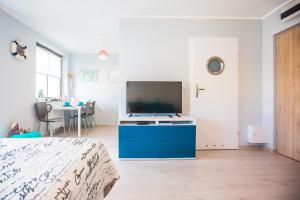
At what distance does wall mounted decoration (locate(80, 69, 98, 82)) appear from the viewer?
6152 mm

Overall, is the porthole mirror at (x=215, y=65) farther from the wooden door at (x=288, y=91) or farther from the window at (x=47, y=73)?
the window at (x=47, y=73)

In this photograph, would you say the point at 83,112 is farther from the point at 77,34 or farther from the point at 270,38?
the point at 270,38

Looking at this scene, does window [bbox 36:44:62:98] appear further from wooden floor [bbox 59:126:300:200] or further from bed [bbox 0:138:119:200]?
bed [bbox 0:138:119:200]

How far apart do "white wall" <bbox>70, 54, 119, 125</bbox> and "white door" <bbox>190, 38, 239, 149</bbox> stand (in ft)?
11.1

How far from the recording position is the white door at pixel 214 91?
343 cm

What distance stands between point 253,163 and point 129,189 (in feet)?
6.23

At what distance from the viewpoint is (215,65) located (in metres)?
3.44

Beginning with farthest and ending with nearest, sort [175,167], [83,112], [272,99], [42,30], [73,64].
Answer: [73,64] < [83,112] < [42,30] < [272,99] < [175,167]

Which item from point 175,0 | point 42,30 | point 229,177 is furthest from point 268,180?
point 42,30

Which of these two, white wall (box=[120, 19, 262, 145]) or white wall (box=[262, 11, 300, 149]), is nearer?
white wall (box=[262, 11, 300, 149])

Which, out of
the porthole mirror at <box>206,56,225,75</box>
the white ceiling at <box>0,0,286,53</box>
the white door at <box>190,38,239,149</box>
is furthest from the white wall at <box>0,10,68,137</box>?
the porthole mirror at <box>206,56,225,75</box>

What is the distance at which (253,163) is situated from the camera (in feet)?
9.13

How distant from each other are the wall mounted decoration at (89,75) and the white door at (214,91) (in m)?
3.73

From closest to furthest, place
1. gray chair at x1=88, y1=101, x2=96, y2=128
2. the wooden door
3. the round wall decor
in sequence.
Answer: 1. the wooden door
2. the round wall decor
3. gray chair at x1=88, y1=101, x2=96, y2=128
